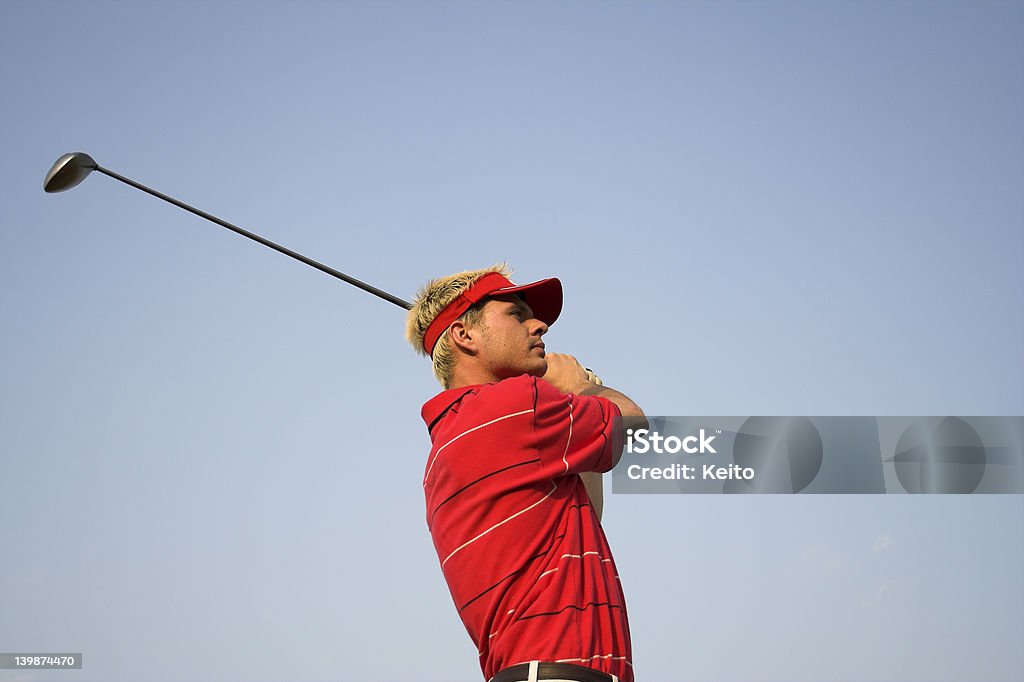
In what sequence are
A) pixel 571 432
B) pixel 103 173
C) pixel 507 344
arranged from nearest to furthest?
pixel 571 432
pixel 507 344
pixel 103 173

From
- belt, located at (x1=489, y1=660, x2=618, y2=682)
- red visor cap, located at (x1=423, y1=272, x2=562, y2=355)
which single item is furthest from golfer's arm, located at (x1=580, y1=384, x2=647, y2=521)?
belt, located at (x1=489, y1=660, x2=618, y2=682)

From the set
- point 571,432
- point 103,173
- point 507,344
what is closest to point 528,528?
point 571,432

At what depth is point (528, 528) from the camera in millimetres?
4391

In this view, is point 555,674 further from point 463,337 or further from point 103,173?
point 103,173

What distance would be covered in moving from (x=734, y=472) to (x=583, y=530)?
89 centimetres

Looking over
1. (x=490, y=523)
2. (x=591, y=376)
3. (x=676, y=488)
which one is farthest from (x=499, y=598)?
(x=591, y=376)

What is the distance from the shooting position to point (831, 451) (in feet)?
16.5

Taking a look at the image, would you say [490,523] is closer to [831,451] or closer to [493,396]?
[493,396]

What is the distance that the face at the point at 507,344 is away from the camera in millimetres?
4930

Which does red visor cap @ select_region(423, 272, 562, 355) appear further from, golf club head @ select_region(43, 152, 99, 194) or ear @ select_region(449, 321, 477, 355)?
golf club head @ select_region(43, 152, 99, 194)

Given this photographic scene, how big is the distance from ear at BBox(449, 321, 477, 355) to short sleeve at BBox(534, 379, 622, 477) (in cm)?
47

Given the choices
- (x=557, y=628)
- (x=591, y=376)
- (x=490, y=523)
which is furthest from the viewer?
(x=591, y=376)

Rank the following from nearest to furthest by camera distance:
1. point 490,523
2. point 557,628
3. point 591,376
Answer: point 557,628
point 490,523
point 591,376

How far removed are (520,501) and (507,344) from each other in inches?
31.5
